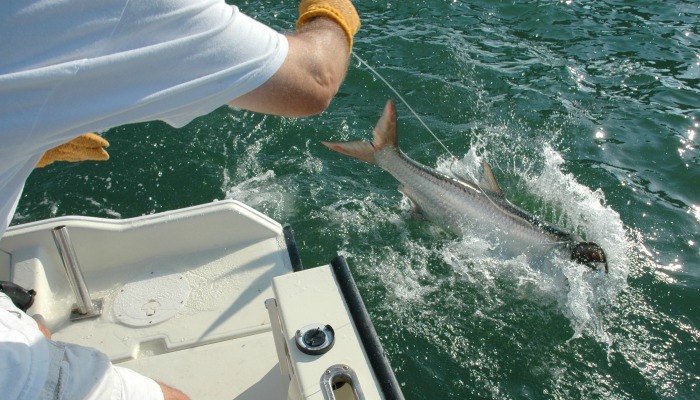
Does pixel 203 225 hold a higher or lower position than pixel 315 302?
lower

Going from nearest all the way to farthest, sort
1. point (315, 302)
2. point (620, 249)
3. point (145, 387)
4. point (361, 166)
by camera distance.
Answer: point (145, 387), point (315, 302), point (620, 249), point (361, 166)

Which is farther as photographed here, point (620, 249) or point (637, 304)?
point (620, 249)

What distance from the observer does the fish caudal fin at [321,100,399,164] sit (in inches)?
155

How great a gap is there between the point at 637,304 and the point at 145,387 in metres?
3.15

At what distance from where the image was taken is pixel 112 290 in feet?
9.56

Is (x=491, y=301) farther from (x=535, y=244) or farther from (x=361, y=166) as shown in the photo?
(x=361, y=166)

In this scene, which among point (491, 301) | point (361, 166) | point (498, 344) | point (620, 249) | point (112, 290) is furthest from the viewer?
point (361, 166)

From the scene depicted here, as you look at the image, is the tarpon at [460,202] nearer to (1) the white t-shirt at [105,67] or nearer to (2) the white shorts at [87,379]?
(2) the white shorts at [87,379]

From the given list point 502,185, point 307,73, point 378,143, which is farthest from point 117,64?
point 502,185

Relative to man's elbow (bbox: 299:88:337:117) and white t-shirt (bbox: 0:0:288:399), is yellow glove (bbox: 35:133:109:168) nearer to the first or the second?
white t-shirt (bbox: 0:0:288:399)

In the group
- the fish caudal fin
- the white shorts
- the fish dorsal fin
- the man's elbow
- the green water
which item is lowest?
the green water

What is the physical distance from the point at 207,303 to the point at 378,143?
5.90 ft

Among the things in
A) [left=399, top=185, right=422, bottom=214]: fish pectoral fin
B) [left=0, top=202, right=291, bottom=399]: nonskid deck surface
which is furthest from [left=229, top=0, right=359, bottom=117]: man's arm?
[left=399, top=185, right=422, bottom=214]: fish pectoral fin

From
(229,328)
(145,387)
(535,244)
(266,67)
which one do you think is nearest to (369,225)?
(535,244)
